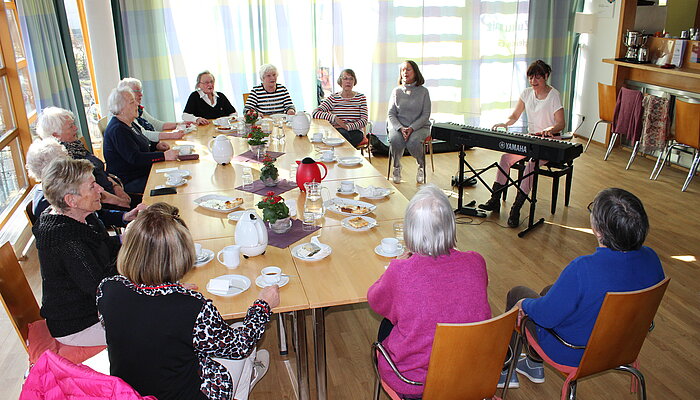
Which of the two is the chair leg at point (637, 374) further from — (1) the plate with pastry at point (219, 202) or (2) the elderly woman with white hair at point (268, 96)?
(2) the elderly woman with white hair at point (268, 96)

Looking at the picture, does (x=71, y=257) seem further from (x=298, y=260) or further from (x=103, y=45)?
(x=103, y=45)

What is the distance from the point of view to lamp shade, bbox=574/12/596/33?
6.59 m

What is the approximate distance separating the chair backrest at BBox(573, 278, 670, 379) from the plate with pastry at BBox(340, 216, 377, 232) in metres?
1.15

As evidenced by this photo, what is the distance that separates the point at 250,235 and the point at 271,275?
0.86 feet

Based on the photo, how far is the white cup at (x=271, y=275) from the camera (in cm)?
227

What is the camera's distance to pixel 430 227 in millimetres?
1957

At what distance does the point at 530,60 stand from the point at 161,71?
438 centimetres

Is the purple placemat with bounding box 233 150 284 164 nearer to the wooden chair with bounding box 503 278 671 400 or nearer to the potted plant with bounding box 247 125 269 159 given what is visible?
the potted plant with bounding box 247 125 269 159

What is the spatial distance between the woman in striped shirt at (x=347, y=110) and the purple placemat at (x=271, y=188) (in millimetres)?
2062

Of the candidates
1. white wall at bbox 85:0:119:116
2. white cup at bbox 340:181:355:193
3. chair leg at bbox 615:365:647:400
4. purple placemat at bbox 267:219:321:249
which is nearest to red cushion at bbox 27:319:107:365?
purple placemat at bbox 267:219:321:249

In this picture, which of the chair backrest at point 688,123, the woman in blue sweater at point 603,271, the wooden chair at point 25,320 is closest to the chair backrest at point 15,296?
the wooden chair at point 25,320

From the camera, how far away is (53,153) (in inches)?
117

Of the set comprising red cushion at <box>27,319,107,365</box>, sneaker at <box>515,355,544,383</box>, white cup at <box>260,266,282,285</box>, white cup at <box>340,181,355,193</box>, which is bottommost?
sneaker at <box>515,355,544,383</box>

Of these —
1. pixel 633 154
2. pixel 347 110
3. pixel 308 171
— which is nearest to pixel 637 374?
pixel 308 171
